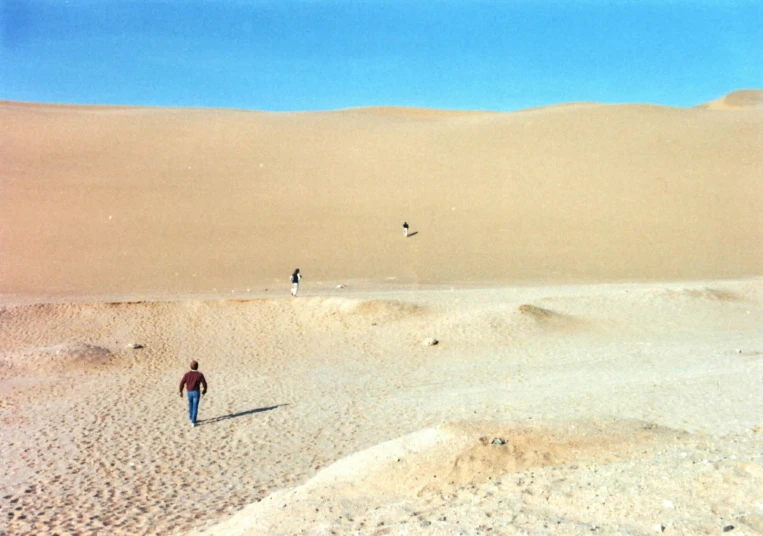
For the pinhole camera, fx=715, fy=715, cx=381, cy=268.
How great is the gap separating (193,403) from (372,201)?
23773 millimetres

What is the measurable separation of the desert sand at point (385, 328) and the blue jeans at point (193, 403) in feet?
0.98

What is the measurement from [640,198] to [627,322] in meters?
19.0

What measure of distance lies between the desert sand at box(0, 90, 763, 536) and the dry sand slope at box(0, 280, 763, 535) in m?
0.05

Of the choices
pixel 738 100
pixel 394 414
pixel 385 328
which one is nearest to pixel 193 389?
pixel 394 414

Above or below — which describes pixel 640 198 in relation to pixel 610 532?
above

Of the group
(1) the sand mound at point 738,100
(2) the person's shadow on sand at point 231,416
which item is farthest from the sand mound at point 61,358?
(1) the sand mound at point 738,100

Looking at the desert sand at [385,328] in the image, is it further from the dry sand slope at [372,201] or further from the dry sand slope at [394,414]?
the dry sand slope at [372,201]

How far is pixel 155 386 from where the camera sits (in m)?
14.1

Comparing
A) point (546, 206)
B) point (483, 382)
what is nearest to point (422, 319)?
point (483, 382)

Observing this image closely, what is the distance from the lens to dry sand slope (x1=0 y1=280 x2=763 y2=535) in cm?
571

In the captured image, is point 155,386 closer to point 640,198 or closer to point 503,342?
point 503,342

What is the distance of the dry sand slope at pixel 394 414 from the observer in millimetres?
5707

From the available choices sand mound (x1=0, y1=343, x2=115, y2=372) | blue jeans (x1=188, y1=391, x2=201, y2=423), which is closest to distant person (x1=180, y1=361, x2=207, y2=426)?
blue jeans (x1=188, y1=391, x2=201, y2=423)

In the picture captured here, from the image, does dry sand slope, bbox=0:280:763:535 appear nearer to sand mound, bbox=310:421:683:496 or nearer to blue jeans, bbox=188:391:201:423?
sand mound, bbox=310:421:683:496
